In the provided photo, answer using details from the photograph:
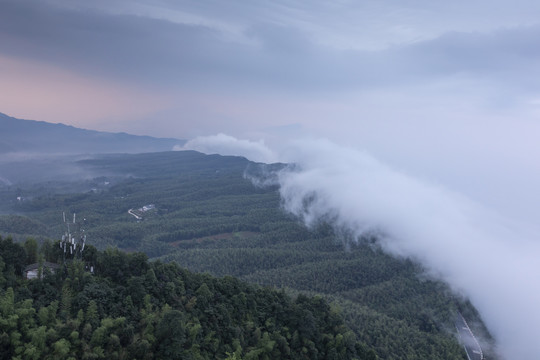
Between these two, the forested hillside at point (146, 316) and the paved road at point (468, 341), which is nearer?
the forested hillside at point (146, 316)

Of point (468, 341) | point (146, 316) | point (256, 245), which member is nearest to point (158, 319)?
point (146, 316)

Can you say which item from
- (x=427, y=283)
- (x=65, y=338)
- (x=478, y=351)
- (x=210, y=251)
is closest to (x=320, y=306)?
(x=65, y=338)

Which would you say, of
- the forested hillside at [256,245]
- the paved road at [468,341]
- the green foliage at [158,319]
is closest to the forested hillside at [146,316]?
the green foliage at [158,319]

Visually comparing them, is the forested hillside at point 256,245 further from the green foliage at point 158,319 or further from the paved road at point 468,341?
the green foliage at point 158,319

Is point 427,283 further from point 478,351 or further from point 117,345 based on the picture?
point 117,345

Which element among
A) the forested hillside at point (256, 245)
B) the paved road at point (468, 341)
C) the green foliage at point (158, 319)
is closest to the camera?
the green foliage at point (158, 319)

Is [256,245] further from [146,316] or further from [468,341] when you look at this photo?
[146,316]

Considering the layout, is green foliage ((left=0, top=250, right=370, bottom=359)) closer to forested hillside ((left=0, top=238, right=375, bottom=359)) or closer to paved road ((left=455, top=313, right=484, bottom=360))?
forested hillside ((left=0, top=238, right=375, bottom=359))

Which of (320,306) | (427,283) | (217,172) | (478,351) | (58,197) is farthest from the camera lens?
(217,172)
